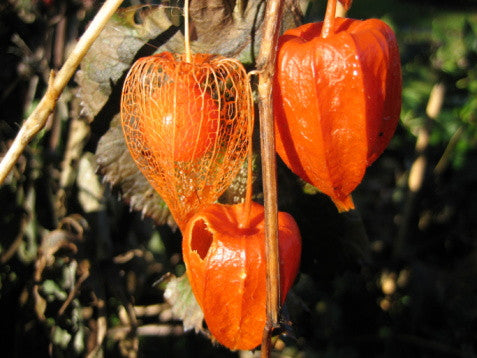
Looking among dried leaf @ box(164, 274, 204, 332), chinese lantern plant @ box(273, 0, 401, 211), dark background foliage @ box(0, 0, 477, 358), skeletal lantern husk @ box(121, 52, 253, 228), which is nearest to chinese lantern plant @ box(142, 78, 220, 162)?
skeletal lantern husk @ box(121, 52, 253, 228)

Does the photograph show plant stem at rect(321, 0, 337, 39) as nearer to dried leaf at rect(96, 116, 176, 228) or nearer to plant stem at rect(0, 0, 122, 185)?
plant stem at rect(0, 0, 122, 185)

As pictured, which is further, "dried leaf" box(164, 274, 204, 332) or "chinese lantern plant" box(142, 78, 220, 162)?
"dried leaf" box(164, 274, 204, 332)

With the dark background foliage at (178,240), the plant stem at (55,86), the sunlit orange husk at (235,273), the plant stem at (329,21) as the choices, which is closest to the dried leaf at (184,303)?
the dark background foliage at (178,240)

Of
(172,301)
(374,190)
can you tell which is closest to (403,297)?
(374,190)

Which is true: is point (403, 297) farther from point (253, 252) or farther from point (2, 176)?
point (2, 176)

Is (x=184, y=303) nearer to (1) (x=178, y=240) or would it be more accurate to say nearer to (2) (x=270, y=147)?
(1) (x=178, y=240)
